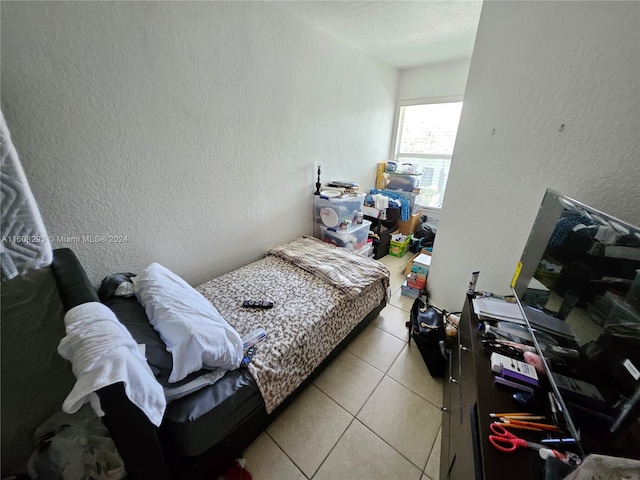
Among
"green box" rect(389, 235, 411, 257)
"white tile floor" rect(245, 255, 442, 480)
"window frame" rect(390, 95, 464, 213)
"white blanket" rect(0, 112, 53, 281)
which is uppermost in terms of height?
"window frame" rect(390, 95, 464, 213)

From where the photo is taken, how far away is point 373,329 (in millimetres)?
1968

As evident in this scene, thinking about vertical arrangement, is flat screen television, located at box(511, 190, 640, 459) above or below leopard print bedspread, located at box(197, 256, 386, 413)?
above

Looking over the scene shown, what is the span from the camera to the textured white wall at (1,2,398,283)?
1052 mm

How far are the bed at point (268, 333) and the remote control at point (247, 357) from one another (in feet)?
0.06

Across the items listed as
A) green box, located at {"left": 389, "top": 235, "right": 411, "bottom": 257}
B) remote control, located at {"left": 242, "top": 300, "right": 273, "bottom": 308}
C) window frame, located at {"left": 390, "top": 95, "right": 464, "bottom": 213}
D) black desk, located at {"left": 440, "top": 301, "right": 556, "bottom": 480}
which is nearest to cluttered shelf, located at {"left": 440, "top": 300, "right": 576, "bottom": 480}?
black desk, located at {"left": 440, "top": 301, "right": 556, "bottom": 480}

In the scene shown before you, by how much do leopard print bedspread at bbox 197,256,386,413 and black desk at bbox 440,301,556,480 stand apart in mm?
687

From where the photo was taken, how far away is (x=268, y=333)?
1.28 m

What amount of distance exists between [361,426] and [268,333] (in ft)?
2.38

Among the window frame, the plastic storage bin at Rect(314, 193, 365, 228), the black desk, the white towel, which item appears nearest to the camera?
the white towel

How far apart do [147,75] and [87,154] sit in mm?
544

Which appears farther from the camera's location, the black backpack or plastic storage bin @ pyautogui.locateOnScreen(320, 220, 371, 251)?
plastic storage bin @ pyautogui.locateOnScreen(320, 220, 371, 251)

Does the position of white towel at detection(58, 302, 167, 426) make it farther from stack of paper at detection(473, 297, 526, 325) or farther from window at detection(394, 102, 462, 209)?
window at detection(394, 102, 462, 209)

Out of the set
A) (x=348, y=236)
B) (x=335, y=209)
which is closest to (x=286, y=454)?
(x=348, y=236)

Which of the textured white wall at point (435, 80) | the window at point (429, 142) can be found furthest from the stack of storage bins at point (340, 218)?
the textured white wall at point (435, 80)
